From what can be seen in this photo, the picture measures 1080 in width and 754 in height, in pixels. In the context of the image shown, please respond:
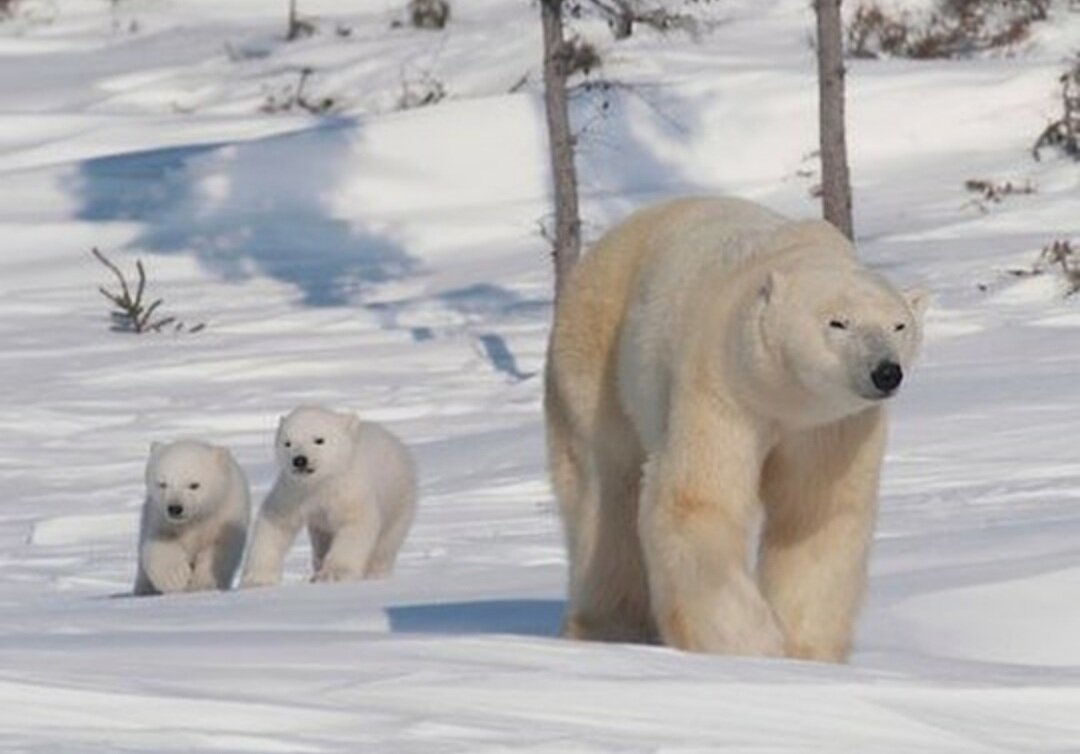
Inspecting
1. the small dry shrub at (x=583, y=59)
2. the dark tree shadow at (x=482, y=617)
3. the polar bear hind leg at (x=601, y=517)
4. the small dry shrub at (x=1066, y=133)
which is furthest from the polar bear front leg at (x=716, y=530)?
the small dry shrub at (x=583, y=59)

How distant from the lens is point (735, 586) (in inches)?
240

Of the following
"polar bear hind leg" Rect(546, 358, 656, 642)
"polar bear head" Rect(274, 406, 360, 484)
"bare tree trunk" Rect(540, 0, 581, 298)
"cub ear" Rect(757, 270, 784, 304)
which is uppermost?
"cub ear" Rect(757, 270, 784, 304)

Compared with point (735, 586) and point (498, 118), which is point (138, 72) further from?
point (735, 586)

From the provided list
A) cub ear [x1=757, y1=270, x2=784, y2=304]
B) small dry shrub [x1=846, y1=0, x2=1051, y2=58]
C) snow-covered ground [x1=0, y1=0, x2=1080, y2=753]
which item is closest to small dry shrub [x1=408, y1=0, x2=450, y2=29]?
snow-covered ground [x1=0, y1=0, x2=1080, y2=753]

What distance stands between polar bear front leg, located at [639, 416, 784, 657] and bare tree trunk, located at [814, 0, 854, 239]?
11.6 m

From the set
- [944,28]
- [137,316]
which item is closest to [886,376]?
[137,316]

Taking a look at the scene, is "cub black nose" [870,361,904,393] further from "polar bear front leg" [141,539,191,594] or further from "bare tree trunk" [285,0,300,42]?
"bare tree trunk" [285,0,300,42]

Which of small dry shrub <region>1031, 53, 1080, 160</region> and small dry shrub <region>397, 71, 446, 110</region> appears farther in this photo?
small dry shrub <region>397, 71, 446, 110</region>

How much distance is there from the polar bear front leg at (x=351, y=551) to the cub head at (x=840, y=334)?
14.0ft

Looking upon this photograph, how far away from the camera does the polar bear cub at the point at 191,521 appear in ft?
33.6

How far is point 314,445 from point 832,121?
8207mm

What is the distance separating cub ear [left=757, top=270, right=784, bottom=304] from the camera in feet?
19.9

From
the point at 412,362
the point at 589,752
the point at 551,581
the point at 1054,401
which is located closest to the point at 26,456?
the point at 412,362

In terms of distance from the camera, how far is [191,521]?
34.2 ft
